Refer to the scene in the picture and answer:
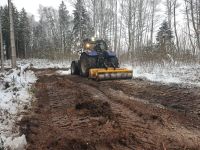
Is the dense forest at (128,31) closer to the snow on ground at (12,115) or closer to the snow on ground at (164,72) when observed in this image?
the snow on ground at (164,72)

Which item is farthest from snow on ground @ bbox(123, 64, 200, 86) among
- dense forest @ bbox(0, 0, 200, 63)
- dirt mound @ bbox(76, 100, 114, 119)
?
dirt mound @ bbox(76, 100, 114, 119)

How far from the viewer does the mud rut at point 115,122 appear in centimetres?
448

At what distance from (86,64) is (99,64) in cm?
62

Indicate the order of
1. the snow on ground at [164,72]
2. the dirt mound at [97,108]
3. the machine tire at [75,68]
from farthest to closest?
the machine tire at [75,68] → the snow on ground at [164,72] → the dirt mound at [97,108]

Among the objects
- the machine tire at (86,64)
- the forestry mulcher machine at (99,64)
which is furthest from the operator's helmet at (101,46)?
the machine tire at (86,64)

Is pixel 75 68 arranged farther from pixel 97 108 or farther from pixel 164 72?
pixel 97 108

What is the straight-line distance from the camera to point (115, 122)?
5582mm

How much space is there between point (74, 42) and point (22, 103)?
35258mm

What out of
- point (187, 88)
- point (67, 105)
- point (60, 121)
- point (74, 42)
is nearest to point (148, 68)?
point (187, 88)

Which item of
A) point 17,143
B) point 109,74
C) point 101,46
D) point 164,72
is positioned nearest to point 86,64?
point 101,46

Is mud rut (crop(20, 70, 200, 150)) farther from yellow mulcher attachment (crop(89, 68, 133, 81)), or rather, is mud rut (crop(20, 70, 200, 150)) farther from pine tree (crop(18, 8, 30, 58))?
pine tree (crop(18, 8, 30, 58))

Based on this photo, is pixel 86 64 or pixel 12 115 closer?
pixel 12 115

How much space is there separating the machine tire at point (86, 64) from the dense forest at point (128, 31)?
4181mm

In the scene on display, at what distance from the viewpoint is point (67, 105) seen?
24.8 ft
